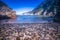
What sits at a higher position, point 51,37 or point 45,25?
point 45,25

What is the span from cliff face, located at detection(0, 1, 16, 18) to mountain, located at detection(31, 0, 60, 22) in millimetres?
596

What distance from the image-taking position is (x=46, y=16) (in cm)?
282

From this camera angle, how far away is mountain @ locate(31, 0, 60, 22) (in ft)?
9.15

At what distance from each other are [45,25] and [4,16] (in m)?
1.01

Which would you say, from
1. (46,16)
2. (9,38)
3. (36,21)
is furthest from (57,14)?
(9,38)

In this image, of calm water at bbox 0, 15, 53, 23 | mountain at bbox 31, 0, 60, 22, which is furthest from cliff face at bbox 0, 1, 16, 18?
mountain at bbox 31, 0, 60, 22

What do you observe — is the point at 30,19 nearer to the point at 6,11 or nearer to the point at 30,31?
the point at 30,31

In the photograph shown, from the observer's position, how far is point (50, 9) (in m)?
2.83

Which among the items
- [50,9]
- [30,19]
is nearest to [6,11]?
[30,19]

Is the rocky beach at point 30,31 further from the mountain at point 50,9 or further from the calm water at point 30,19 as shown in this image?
the mountain at point 50,9

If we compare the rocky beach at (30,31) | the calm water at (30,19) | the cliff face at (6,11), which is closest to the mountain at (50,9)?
the calm water at (30,19)

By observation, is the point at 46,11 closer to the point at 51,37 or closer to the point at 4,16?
the point at 51,37

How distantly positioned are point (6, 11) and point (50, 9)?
1.07 metres

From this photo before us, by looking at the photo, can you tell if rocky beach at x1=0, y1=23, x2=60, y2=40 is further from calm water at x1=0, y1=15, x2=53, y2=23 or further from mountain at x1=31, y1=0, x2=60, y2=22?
mountain at x1=31, y1=0, x2=60, y2=22
